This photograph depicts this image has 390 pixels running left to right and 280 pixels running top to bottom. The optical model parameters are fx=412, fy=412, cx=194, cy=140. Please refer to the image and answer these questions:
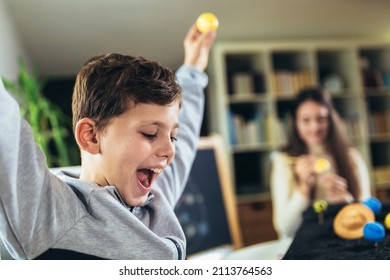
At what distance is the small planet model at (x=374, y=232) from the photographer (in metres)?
0.61

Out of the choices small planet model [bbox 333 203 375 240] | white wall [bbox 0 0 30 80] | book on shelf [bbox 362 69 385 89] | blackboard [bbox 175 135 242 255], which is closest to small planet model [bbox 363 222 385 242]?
small planet model [bbox 333 203 375 240]

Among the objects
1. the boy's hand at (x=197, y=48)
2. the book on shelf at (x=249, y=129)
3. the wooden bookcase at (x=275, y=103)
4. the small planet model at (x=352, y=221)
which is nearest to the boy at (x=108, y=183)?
the boy's hand at (x=197, y=48)

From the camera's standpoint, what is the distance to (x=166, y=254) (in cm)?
59

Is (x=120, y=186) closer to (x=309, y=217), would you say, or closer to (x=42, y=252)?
(x=42, y=252)

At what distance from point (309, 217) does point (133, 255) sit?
0.39m

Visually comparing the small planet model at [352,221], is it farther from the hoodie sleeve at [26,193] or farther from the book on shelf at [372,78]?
the book on shelf at [372,78]

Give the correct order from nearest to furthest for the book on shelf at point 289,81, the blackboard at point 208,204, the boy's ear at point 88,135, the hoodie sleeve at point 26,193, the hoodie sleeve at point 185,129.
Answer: the hoodie sleeve at point 26,193, the boy's ear at point 88,135, the hoodie sleeve at point 185,129, the blackboard at point 208,204, the book on shelf at point 289,81

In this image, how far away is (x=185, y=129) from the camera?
0.70m

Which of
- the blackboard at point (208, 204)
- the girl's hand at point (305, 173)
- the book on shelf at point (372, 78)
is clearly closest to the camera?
the blackboard at point (208, 204)

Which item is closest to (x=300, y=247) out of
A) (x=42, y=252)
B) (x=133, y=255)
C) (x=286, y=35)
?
(x=133, y=255)

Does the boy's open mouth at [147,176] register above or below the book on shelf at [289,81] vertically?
below

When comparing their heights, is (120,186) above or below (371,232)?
above

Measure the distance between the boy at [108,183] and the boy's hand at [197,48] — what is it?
16cm
